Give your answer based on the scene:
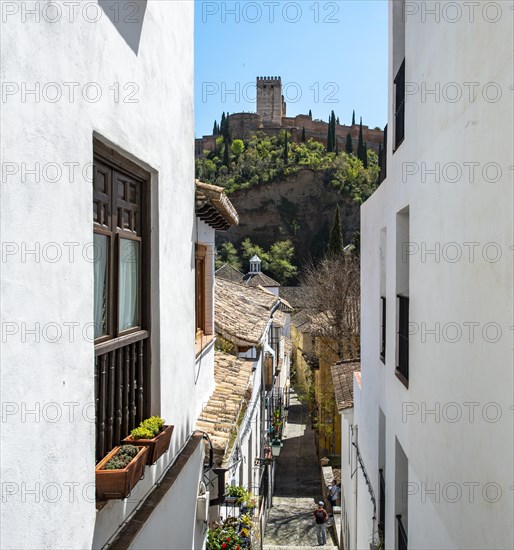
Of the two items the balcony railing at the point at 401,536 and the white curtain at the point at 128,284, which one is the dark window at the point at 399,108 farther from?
the balcony railing at the point at 401,536

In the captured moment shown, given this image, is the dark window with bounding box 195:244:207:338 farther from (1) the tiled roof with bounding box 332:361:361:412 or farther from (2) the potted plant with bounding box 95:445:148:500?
(1) the tiled roof with bounding box 332:361:361:412

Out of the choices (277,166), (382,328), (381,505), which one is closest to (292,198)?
(277,166)

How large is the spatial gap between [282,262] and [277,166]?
1523 centimetres

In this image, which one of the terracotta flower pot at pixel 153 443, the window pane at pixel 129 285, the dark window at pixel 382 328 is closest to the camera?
the terracotta flower pot at pixel 153 443

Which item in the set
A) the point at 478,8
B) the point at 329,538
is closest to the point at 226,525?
the point at 478,8

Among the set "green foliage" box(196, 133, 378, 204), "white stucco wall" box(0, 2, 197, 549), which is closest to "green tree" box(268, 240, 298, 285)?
"green foliage" box(196, 133, 378, 204)

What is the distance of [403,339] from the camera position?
6.71 meters

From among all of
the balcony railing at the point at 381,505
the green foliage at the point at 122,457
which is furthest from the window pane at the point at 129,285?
the balcony railing at the point at 381,505

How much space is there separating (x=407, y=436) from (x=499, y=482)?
292 centimetres

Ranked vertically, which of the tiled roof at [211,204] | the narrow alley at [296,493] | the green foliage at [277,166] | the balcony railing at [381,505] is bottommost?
the narrow alley at [296,493]

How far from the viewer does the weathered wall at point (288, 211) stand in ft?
240

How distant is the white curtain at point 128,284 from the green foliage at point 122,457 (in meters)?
0.88

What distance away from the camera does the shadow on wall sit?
379 centimetres

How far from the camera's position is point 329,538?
17.6m
